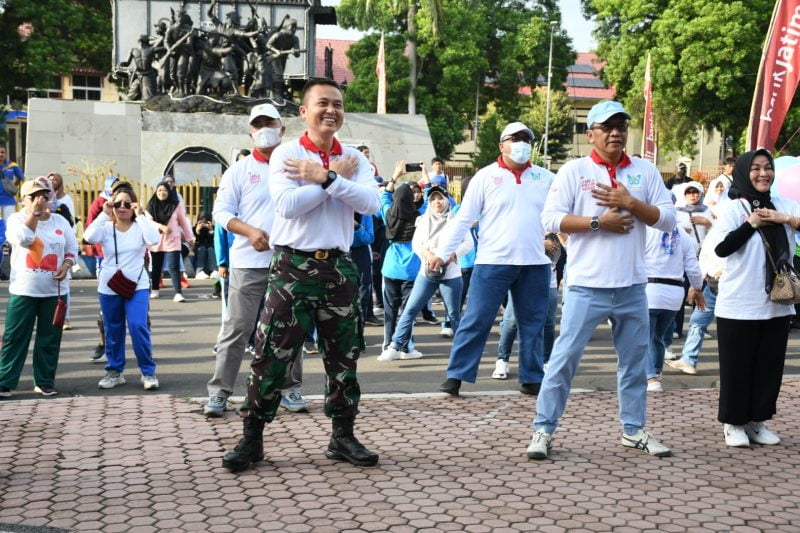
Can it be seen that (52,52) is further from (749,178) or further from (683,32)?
(749,178)

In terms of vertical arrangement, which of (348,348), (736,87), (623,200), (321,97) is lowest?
(348,348)

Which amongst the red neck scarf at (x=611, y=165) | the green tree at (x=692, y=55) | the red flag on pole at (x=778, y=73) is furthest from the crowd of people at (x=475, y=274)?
the green tree at (x=692, y=55)

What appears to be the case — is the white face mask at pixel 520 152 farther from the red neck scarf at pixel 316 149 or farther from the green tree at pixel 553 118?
the green tree at pixel 553 118

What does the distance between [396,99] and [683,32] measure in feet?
53.3

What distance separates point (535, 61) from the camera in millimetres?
54156

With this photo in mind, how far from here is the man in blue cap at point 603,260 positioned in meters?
5.44

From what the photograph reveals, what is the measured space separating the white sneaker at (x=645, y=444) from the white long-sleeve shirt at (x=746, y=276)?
0.96 m

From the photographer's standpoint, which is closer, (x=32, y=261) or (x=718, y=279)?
(x=718, y=279)

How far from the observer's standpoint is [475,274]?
7.42 m

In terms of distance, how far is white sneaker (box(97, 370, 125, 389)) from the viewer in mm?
7938

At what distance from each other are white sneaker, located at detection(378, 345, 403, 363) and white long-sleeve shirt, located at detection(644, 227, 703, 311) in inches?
101

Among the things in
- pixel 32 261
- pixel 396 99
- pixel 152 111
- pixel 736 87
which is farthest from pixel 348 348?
pixel 396 99

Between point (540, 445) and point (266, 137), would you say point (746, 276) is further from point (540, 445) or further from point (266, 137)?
point (266, 137)

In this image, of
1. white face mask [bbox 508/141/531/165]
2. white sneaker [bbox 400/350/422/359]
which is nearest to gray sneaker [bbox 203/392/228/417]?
white face mask [bbox 508/141/531/165]
